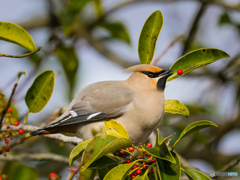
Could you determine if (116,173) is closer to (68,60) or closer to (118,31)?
(68,60)

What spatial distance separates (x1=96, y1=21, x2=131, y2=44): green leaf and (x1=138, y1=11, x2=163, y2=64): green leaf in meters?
1.62

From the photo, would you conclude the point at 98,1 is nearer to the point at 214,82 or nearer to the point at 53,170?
the point at 214,82

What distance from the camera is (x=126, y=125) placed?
2.46 metres

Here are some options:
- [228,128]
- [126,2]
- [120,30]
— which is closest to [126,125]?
[120,30]

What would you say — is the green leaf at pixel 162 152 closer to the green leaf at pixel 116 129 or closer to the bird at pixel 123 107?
the green leaf at pixel 116 129

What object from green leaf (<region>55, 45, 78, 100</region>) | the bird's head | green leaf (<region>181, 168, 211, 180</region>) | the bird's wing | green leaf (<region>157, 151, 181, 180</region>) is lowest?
green leaf (<region>181, 168, 211, 180</region>)

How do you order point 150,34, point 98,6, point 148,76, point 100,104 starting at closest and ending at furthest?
point 150,34 → point 100,104 → point 148,76 → point 98,6

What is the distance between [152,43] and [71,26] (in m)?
1.38

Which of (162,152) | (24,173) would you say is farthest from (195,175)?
(24,173)

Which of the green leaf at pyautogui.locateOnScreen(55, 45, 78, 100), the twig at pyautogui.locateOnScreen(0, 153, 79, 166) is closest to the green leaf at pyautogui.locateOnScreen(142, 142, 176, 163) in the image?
the twig at pyautogui.locateOnScreen(0, 153, 79, 166)

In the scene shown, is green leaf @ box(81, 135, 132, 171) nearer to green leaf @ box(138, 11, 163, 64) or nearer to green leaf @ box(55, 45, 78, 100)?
green leaf @ box(138, 11, 163, 64)

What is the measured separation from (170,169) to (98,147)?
1.49 ft

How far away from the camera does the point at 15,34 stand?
2.19 m

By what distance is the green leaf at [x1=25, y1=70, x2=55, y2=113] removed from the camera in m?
2.31
